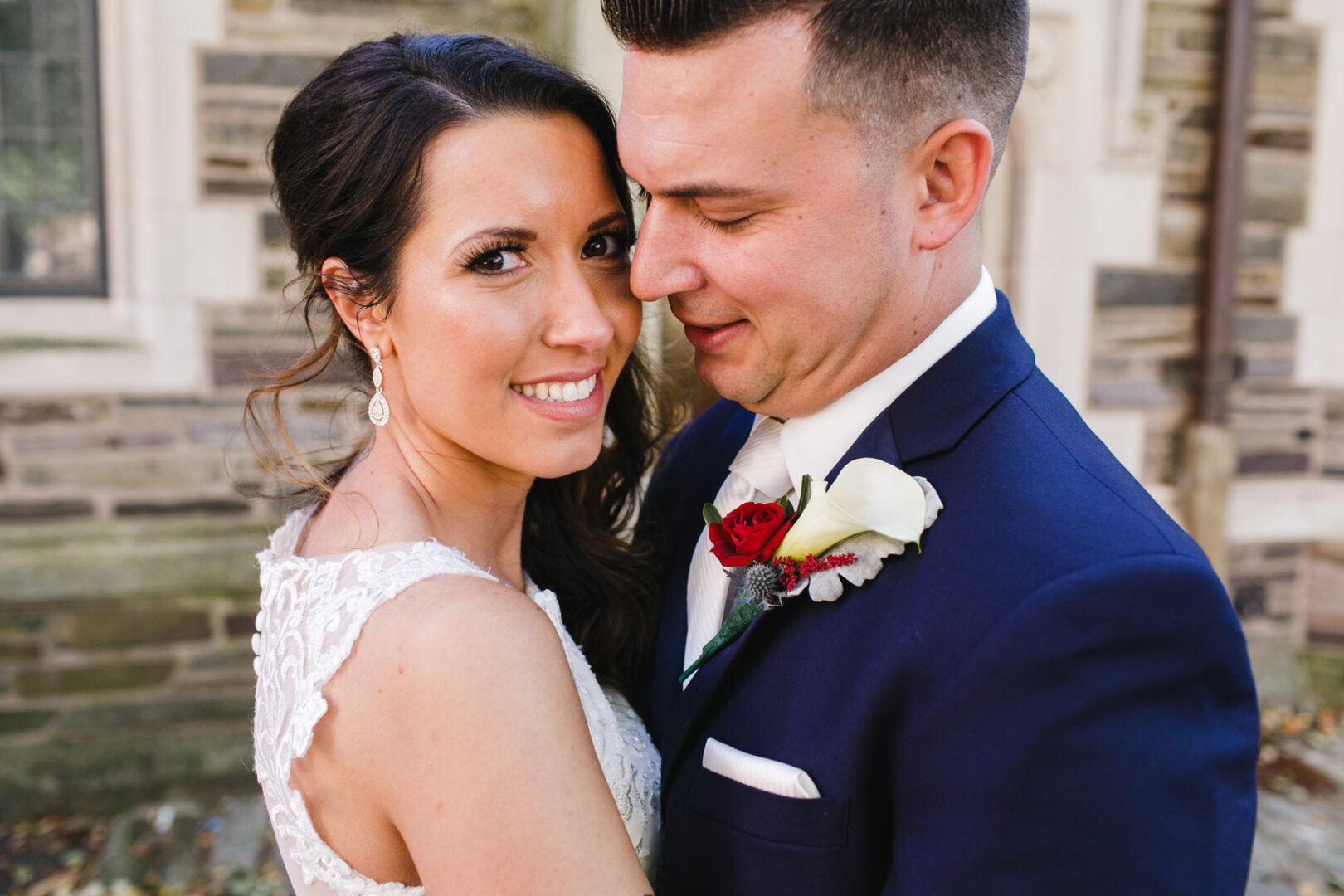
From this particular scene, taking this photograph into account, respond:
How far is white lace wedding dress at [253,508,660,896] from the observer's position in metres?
1.54

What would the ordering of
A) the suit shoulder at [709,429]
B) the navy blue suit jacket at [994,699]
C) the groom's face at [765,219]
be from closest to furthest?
the navy blue suit jacket at [994,699] → the groom's face at [765,219] → the suit shoulder at [709,429]

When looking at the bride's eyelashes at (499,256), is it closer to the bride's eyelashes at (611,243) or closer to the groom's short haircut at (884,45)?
the bride's eyelashes at (611,243)

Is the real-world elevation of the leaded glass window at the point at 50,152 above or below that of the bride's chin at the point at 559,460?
above

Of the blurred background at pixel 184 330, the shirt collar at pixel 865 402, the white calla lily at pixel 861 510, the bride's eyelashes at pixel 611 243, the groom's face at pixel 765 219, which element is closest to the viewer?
the white calla lily at pixel 861 510

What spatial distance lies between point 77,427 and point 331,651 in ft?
12.3

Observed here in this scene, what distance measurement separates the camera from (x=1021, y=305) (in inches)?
202

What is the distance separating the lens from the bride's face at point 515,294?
171 centimetres

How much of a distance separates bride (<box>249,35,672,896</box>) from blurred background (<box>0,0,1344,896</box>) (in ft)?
6.99

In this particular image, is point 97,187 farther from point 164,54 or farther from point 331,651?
point 331,651

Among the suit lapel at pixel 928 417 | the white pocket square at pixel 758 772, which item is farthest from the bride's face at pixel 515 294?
the white pocket square at pixel 758 772

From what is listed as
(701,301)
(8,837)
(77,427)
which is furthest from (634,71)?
(8,837)

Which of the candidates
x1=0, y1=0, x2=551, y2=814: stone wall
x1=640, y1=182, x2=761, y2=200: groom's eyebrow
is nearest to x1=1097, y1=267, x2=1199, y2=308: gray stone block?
x1=0, y1=0, x2=551, y2=814: stone wall

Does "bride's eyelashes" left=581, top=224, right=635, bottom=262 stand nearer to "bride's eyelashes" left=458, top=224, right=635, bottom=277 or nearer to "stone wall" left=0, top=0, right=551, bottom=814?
"bride's eyelashes" left=458, top=224, right=635, bottom=277

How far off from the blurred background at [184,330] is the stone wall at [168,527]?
0.01 m
